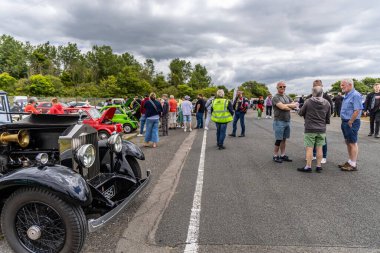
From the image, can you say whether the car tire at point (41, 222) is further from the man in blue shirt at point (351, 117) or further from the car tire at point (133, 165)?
the man in blue shirt at point (351, 117)

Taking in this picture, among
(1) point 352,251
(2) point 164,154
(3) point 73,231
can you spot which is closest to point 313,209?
(1) point 352,251

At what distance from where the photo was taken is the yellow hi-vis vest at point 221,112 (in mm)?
8281

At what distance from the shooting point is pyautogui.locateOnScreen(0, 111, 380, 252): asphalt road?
3.02 metres

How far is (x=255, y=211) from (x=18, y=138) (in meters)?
3.26

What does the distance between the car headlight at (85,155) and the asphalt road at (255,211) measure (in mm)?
817

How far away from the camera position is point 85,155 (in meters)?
3.32

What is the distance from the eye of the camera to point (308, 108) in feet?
18.7

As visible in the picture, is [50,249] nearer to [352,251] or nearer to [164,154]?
[352,251]

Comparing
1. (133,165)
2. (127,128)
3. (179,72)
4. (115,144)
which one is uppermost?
(179,72)

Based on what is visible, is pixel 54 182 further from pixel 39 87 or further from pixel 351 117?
pixel 39 87

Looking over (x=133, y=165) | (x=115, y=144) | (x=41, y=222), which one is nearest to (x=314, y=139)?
(x=133, y=165)

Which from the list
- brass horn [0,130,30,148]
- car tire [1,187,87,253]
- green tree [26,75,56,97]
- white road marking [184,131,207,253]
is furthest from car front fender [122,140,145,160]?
green tree [26,75,56,97]

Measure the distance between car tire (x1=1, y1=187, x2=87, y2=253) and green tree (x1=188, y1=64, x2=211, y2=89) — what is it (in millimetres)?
95849

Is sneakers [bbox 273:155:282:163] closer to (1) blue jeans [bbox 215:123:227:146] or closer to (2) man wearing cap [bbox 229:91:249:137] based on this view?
(1) blue jeans [bbox 215:123:227:146]
